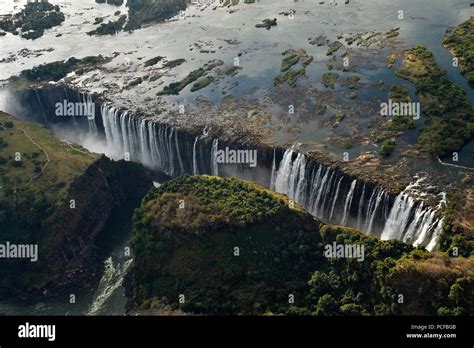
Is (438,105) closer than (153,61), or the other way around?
(438,105)

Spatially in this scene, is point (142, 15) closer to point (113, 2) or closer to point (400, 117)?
point (113, 2)

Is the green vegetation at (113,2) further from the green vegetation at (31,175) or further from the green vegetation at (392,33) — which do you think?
the green vegetation at (392,33)

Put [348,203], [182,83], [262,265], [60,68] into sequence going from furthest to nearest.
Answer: [60,68], [182,83], [348,203], [262,265]

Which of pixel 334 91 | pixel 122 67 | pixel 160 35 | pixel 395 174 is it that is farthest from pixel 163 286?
pixel 160 35

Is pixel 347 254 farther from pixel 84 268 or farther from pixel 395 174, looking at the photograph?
pixel 84 268

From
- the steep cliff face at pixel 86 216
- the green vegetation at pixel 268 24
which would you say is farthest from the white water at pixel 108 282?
the green vegetation at pixel 268 24

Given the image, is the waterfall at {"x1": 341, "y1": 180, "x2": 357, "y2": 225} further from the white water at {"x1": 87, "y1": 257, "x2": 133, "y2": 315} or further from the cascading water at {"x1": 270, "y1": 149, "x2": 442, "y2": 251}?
the white water at {"x1": 87, "y1": 257, "x2": 133, "y2": 315}

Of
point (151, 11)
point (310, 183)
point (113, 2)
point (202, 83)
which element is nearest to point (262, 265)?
point (310, 183)
